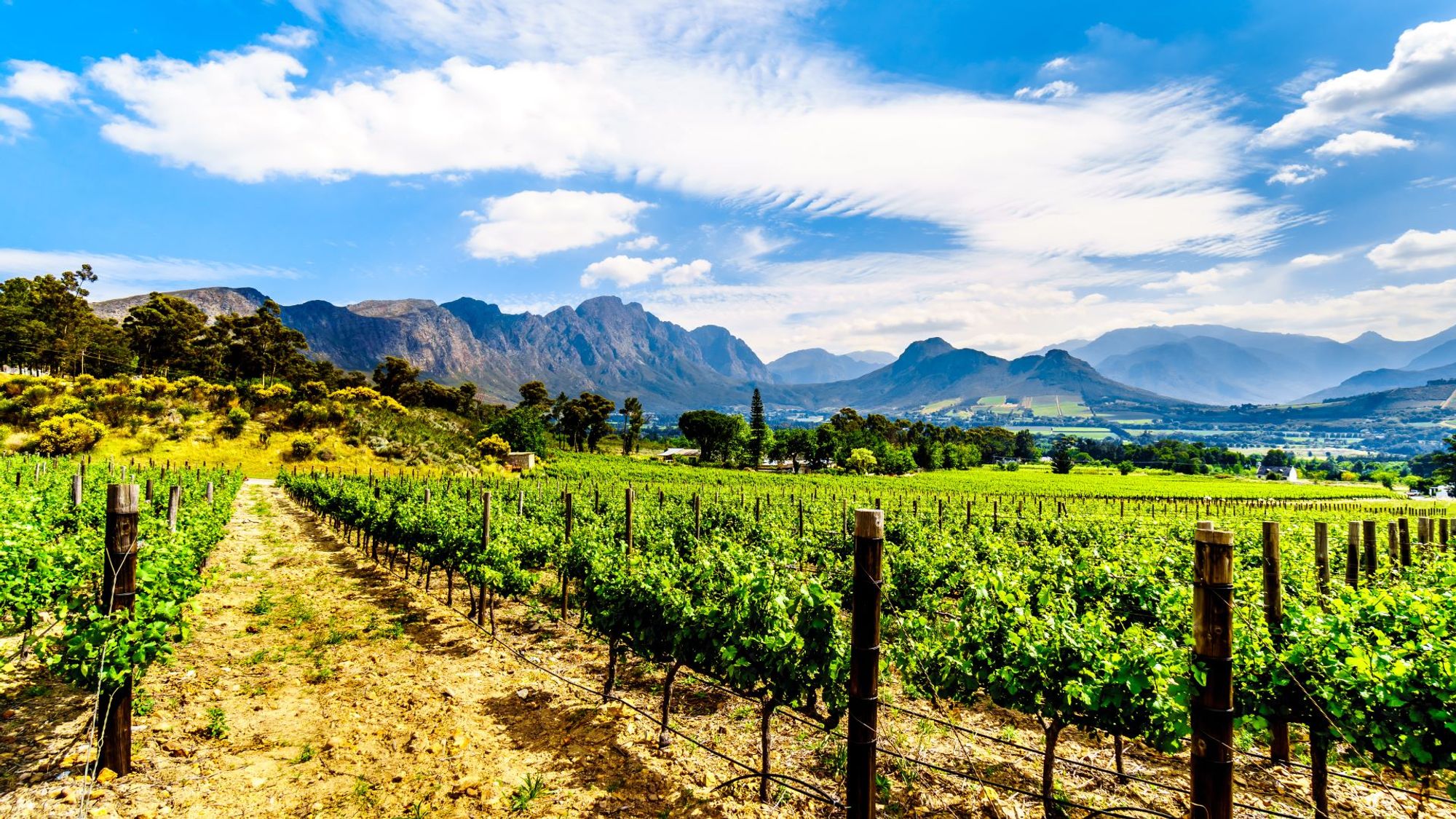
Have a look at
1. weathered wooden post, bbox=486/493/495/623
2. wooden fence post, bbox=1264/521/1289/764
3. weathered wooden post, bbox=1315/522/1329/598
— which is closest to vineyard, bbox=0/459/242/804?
weathered wooden post, bbox=486/493/495/623

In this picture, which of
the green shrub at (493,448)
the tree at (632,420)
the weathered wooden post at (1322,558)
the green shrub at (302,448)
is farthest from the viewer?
the tree at (632,420)

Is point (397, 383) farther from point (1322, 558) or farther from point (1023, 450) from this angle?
point (1023, 450)

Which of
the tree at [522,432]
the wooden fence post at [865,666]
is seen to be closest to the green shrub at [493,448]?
the tree at [522,432]

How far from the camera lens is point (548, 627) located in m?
11.5

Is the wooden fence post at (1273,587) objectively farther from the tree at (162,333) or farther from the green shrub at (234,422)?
the tree at (162,333)

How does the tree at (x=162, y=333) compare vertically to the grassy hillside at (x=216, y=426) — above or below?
above

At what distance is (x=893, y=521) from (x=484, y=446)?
169 ft

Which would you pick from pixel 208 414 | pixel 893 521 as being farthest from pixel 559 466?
pixel 893 521

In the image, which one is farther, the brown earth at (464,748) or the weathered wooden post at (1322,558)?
the weathered wooden post at (1322,558)

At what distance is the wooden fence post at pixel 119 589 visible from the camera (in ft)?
18.0

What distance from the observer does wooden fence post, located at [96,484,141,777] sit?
547 cm

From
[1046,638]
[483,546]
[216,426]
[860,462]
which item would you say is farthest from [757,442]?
[1046,638]

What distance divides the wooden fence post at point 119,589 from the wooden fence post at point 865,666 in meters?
6.43

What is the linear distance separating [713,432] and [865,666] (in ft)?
309
